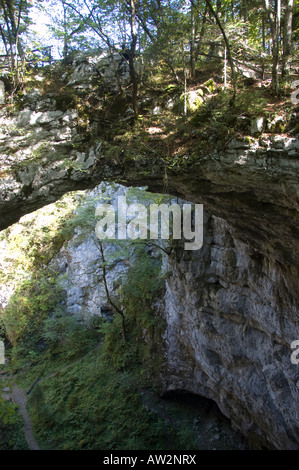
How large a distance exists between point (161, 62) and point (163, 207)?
4597 mm

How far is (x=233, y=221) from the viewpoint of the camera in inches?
266

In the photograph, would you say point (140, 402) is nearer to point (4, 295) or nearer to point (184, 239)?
point (184, 239)

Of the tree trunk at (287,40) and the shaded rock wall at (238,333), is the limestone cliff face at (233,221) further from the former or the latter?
the tree trunk at (287,40)

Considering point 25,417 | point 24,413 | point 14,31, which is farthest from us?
point 24,413

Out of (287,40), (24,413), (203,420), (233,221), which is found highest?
(287,40)

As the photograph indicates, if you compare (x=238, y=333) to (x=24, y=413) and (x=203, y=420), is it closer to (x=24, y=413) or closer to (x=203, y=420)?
(x=203, y=420)

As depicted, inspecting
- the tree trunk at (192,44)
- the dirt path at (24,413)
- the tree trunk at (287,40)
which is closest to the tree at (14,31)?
the tree trunk at (192,44)

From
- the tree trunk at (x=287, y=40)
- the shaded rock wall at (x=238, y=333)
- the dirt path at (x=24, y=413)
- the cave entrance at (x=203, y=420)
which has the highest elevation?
the tree trunk at (x=287, y=40)

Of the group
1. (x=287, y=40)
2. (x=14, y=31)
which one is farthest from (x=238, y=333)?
(x=14, y=31)

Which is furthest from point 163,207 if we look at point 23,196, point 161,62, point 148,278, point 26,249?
point 26,249

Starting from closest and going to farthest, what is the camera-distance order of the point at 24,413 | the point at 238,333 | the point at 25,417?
the point at 238,333
the point at 25,417
the point at 24,413

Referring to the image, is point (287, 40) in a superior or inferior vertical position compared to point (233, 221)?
superior

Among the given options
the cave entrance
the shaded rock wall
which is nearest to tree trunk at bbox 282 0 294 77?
the shaded rock wall

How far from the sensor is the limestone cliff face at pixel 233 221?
18.0ft
